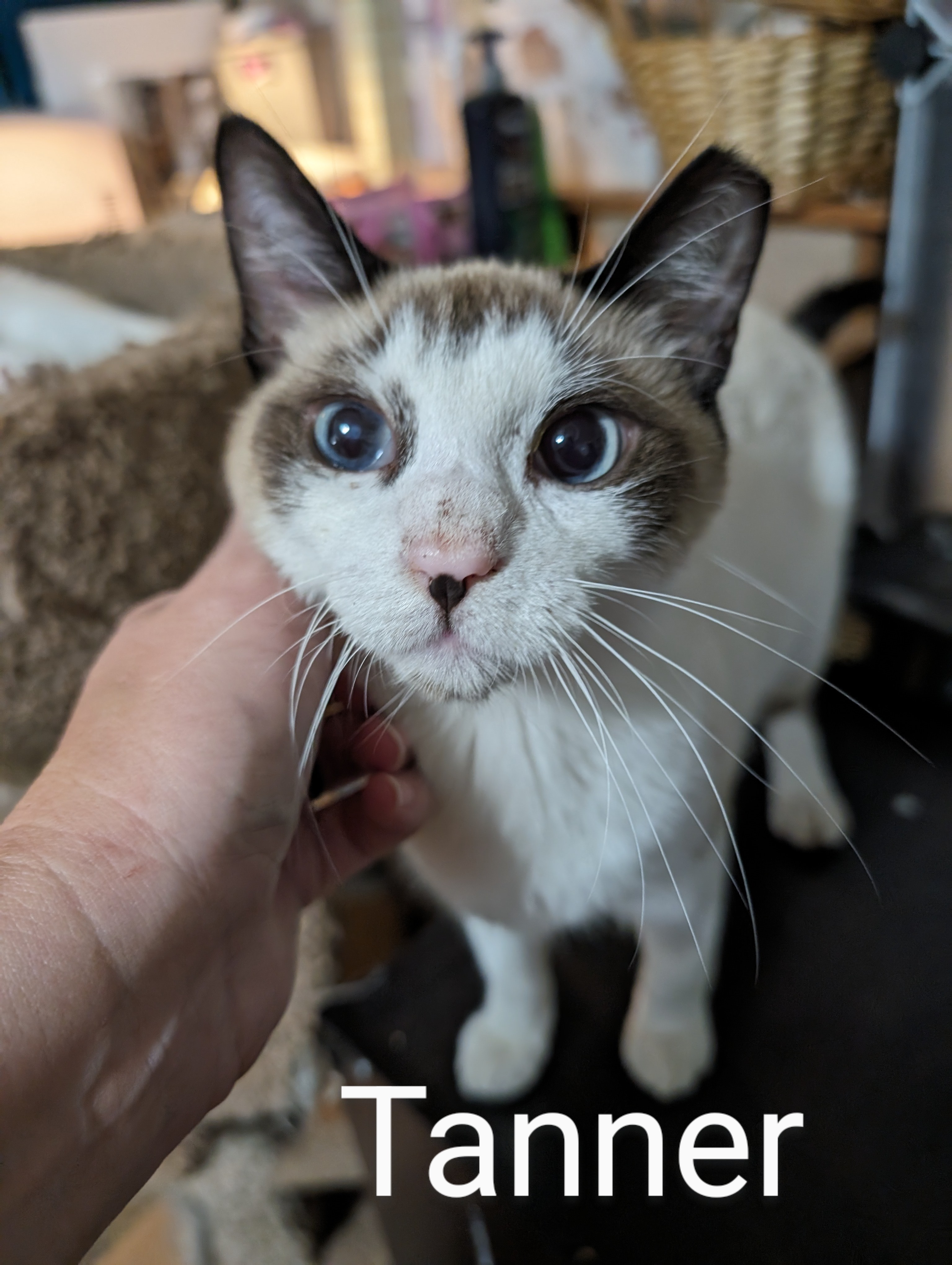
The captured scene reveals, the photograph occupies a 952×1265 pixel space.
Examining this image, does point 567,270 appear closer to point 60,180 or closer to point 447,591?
point 447,591

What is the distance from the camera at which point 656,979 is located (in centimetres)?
78

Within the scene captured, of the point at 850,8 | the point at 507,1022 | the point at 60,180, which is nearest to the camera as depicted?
the point at 507,1022

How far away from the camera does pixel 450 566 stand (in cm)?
46

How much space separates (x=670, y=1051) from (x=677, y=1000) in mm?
48

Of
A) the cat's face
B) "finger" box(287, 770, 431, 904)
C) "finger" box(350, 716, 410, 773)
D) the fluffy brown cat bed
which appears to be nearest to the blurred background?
the fluffy brown cat bed

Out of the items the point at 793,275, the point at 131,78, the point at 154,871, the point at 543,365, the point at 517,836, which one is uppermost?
the point at 131,78

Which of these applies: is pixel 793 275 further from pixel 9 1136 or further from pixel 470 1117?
pixel 9 1136

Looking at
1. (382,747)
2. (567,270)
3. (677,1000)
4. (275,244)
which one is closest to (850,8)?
(567,270)

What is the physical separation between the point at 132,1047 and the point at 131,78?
196 centimetres

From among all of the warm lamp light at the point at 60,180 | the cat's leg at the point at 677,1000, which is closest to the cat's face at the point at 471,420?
the cat's leg at the point at 677,1000

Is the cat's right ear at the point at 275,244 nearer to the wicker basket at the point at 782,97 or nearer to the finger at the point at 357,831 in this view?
the finger at the point at 357,831

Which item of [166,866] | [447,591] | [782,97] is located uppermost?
[782,97]

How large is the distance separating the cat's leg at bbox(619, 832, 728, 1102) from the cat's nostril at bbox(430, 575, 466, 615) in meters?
0.40

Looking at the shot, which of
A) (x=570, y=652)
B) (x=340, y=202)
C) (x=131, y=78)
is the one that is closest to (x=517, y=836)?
(x=570, y=652)
